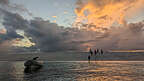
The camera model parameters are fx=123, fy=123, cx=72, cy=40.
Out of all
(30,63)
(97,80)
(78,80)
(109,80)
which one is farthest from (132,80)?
(30,63)

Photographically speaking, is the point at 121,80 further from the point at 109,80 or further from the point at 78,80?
the point at 78,80

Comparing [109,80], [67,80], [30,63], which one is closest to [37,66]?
[30,63]

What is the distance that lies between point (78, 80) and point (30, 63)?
41757 millimetres

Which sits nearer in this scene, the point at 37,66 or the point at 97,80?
the point at 97,80

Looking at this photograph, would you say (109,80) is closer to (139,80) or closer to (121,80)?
(121,80)

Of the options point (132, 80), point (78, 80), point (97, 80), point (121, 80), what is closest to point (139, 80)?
point (132, 80)

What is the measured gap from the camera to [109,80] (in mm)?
26016

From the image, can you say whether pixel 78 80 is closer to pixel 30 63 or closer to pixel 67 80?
pixel 67 80

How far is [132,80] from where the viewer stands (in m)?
26.1

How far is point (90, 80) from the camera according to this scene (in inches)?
1037

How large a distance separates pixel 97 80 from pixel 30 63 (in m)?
44.4

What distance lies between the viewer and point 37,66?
65.1 metres

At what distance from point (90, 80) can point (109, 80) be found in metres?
3.99

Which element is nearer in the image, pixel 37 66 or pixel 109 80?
pixel 109 80
